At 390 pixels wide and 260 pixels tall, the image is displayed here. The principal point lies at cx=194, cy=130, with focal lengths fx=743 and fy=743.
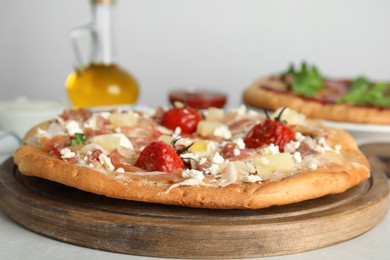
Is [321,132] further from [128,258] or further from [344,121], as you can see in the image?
[344,121]

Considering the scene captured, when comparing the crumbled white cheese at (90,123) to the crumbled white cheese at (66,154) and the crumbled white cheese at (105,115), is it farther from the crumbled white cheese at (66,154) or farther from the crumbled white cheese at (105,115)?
the crumbled white cheese at (66,154)

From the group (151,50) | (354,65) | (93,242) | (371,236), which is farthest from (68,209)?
(354,65)

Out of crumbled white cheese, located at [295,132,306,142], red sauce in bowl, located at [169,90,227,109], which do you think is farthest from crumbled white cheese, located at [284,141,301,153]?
red sauce in bowl, located at [169,90,227,109]

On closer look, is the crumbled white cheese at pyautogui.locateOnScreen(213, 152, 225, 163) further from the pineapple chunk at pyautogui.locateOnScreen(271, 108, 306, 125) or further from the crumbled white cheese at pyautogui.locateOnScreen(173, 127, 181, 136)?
the pineapple chunk at pyautogui.locateOnScreen(271, 108, 306, 125)

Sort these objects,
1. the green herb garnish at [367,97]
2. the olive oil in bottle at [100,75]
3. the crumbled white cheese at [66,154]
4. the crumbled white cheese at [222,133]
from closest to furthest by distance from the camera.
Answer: the crumbled white cheese at [66,154] → the crumbled white cheese at [222,133] → the green herb garnish at [367,97] → the olive oil in bottle at [100,75]

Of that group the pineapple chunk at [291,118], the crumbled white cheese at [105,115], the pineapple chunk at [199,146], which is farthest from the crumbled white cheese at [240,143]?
the crumbled white cheese at [105,115]
